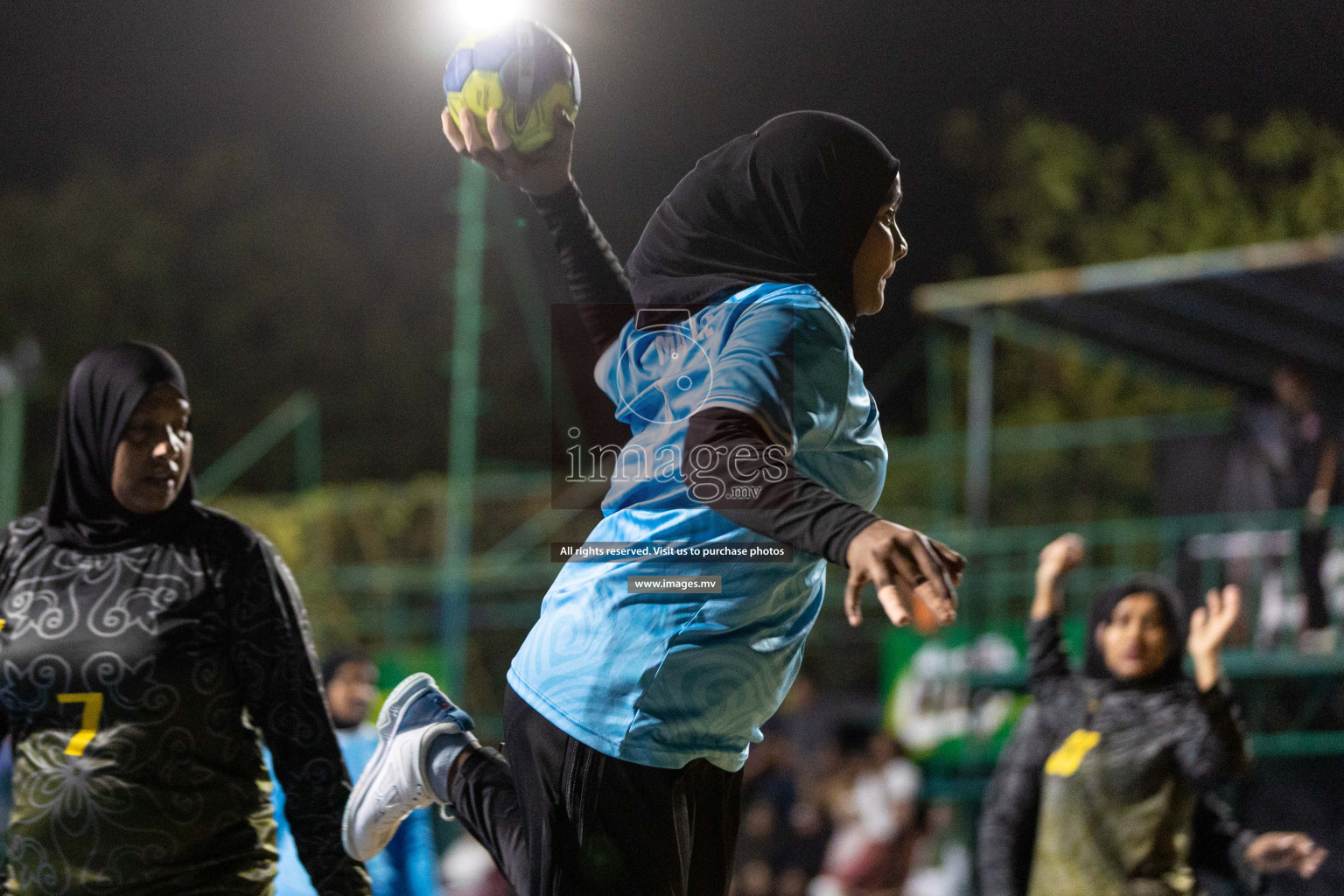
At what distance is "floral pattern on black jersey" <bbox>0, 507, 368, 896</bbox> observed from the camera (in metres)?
2.05

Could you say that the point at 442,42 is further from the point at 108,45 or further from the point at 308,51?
the point at 108,45

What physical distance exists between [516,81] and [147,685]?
97cm

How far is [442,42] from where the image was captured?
452 cm

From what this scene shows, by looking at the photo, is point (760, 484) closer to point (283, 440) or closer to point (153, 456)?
point (153, 456)

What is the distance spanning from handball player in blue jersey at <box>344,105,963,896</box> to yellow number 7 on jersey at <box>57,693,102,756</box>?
601 millimetres

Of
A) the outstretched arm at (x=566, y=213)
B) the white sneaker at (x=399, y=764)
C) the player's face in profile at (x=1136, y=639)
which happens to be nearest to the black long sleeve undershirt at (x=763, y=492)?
the outstretched arm at (x=566, y=213)

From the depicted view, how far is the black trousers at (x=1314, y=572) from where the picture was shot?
6539 mm

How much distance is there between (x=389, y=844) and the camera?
3.51 m

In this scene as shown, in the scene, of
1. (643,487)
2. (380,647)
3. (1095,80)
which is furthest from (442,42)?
(380,647)

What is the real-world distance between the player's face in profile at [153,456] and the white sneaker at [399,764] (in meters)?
0.49

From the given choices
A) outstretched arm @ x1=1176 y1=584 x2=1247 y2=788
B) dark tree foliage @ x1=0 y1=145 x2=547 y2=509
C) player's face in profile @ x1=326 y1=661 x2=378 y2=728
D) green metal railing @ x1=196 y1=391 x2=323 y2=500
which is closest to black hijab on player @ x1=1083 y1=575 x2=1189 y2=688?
outstretched arm @ x1=1176 y1=584 x2=1247 y2=788

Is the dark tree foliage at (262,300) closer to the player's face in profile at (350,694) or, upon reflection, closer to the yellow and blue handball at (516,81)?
the player's face in profile at (350,694)

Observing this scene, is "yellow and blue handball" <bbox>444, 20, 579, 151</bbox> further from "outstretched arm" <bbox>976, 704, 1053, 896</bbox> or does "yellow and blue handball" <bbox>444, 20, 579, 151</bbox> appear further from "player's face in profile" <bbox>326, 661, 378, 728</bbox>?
"player's face in profile" <bbox>326, 661, 378, 728</bbox>

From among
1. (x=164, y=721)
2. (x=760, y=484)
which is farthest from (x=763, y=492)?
(x=164, y=721)
